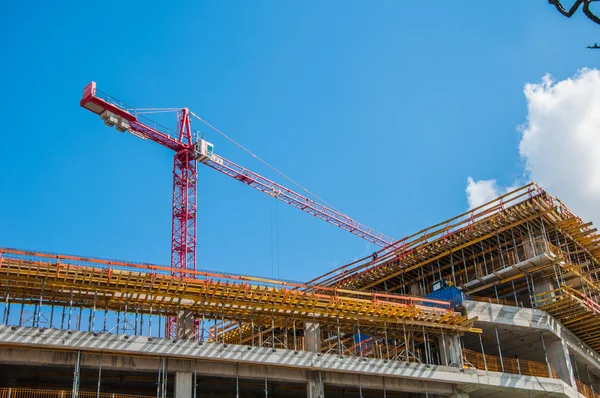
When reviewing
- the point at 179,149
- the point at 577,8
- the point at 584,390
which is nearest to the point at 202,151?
the point at 179,149

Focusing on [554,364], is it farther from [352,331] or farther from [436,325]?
[352,331]

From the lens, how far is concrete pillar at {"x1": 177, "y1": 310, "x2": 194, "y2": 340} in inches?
1503

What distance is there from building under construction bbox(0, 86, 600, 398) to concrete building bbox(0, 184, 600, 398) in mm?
90

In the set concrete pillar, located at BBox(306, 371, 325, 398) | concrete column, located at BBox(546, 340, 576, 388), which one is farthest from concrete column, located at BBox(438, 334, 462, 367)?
concrete pillar, located at BBox(306, 371, 325, 398)

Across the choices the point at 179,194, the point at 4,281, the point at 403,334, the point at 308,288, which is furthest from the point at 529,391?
the point at 179,194

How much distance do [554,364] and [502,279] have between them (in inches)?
272

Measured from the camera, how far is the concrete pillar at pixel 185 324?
38.2 metres

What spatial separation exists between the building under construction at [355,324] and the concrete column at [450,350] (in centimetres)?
9

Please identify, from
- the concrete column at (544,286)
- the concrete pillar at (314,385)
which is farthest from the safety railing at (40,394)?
the concrete column at (544,286)

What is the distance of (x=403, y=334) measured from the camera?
147ft

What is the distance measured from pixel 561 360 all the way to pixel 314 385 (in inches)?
715

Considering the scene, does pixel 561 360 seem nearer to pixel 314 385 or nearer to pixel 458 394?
pixel 458 394

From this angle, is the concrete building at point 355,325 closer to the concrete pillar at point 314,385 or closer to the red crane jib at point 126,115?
the concrete pillar at point 314,385

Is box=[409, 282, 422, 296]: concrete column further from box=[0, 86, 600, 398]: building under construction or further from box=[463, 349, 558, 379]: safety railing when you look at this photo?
box=[463, 349, 558, 379]: safety railing
